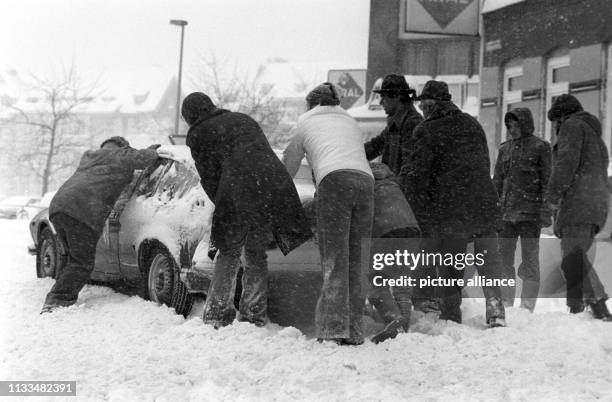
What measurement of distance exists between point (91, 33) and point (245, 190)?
85.3 inches

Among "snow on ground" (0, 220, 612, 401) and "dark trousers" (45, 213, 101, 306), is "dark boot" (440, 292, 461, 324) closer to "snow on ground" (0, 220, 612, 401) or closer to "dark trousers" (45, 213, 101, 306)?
"snow on ground" (0, 220, 612, 401)

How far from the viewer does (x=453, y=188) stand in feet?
20.6

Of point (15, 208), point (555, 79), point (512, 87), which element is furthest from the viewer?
point (15, 208)

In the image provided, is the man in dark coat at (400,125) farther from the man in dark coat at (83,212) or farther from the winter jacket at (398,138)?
the man in dark coat at (83,212)

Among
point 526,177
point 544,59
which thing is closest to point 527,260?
point 526,177

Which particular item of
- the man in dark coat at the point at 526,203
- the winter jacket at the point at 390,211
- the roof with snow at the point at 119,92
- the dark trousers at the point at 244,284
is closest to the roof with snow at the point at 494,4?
the man in dark coat at the point at 526,203

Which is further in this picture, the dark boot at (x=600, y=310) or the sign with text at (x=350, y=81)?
the sign with text at (x=350, y=81)

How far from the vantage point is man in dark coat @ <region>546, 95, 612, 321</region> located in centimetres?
687

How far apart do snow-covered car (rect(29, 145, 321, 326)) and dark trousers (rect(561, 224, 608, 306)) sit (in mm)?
2287

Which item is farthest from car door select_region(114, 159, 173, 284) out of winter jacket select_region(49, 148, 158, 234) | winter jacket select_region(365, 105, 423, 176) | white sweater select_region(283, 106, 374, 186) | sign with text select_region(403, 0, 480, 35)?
sign with text select_region(403, 0, 480, 35)

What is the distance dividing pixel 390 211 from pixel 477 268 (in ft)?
3.18

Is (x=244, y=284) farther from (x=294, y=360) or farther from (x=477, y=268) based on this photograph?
(x=477, y=268)

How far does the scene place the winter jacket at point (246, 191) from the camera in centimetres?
560

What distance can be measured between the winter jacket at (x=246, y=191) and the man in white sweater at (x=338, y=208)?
19 centimetres
